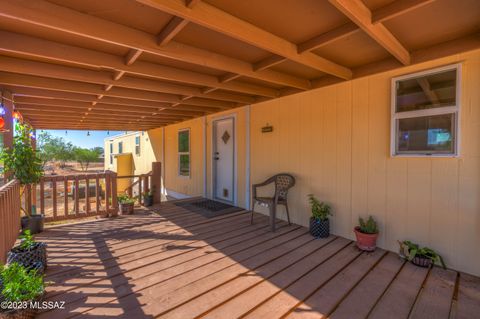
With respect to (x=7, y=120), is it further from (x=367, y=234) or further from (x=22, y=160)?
(x=367, y=234)

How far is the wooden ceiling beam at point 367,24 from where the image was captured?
5.01 feet

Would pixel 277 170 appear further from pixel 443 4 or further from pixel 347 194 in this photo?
pixel 443 4

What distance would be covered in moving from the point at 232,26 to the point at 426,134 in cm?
243

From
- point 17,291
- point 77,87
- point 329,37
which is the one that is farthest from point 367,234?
point 77,87

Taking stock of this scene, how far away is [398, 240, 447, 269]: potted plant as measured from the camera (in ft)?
7.91

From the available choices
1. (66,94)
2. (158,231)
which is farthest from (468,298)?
(66,94)

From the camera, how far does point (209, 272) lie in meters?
2.29

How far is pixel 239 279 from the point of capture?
2.17 meters

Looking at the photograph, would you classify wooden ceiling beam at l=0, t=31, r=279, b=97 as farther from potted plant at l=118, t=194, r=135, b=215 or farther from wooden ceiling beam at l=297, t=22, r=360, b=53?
potted plant at l=118, t=194, r=135, b=215

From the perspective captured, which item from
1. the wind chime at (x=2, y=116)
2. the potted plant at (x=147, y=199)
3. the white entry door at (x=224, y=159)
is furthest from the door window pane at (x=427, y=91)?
the wind chime at (x=2, y=116)

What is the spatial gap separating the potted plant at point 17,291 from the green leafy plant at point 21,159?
1.74m

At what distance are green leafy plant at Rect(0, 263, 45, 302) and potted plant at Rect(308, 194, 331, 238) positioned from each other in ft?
10.0

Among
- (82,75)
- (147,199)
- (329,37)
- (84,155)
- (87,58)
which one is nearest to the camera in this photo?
(329,37)

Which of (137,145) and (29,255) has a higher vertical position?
(137,145)
